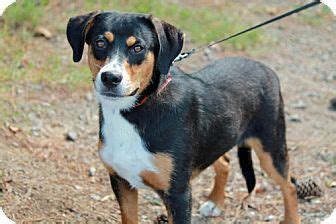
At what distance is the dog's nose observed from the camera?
13.5ft

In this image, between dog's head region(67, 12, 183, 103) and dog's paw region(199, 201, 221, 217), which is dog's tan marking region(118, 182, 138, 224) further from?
dog's paw region(199, 201, 221, 217)

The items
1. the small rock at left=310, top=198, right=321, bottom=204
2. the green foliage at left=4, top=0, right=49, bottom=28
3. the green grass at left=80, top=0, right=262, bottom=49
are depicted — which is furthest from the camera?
the green grass at left=80, top=0, right=262, bottom=49

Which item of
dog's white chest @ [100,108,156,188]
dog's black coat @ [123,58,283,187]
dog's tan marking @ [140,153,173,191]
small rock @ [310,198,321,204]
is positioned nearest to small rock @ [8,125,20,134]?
dog's white chest @ [100,108,156,188]

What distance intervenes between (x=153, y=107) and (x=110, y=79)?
520 millimetres

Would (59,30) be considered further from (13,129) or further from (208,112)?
(208,112)

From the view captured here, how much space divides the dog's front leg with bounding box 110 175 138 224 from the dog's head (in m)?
0.83

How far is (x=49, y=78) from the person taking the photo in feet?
25.8

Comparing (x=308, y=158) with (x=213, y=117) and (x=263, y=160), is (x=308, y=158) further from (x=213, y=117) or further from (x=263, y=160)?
(x=213, y=117)

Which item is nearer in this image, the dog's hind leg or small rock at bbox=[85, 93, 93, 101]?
the dog's hind leg

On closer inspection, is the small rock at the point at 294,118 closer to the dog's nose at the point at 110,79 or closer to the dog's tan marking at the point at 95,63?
the dog's tan marking at the point at 95,63

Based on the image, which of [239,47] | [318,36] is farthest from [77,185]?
[318,36]

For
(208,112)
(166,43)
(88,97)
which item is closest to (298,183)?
(208,112)

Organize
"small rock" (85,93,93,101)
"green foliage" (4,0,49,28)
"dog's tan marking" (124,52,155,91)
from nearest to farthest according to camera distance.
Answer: "dog's tan marking" (124,52,155,91) → "small rock" (85,93,93,101) → "green foliage" (4,0,49,28)

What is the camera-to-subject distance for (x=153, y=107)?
14.9ft
